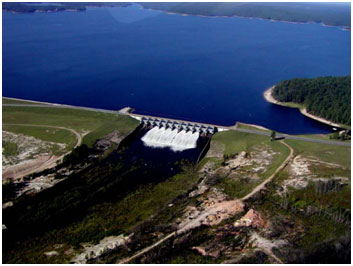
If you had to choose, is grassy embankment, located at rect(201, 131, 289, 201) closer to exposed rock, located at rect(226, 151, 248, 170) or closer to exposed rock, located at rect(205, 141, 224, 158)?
exposed rock, located at rect(205, 141, 224, 158)

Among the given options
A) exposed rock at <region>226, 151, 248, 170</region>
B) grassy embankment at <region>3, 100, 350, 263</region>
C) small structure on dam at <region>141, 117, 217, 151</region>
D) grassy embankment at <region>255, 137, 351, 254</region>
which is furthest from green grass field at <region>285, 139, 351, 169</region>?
small structure on dam at <region>141, 117, 217, 151</region>

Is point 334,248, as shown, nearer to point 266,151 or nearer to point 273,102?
point 266,151

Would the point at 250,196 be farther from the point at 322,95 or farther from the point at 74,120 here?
the point at 322,95

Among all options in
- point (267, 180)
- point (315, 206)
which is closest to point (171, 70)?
point (267, 180)

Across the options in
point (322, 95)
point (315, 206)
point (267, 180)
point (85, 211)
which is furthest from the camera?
point (322, 95)

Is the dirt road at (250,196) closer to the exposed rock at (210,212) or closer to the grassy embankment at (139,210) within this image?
the grassy embankment at (139,210)
